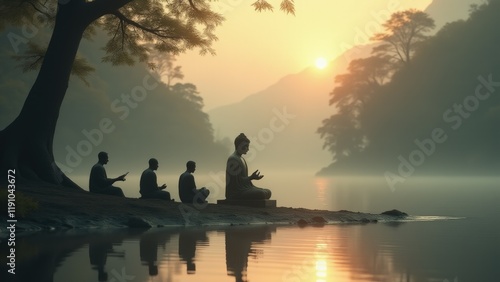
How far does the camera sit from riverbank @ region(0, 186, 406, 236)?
20906 millimetres

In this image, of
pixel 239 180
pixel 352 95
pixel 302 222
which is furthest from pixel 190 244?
pixel 352 95

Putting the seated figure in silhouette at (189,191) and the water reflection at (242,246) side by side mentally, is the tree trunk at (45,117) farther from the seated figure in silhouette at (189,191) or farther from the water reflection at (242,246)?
the water reflection at (242,246)

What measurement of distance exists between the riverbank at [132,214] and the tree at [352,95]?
7277 cm

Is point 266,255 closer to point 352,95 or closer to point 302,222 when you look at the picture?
point 302,222

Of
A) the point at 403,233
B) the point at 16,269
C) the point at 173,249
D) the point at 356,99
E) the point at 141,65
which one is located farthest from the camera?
the point at 141,65

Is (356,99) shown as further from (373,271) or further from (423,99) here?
(373,271)

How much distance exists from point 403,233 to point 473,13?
80927mm

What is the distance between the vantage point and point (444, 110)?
298ft

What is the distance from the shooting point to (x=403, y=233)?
21047mm

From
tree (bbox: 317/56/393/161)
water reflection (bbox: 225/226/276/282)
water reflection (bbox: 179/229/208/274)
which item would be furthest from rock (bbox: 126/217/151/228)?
tree (bbox: 317/56/393/161)

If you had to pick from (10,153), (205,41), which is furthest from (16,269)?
(205,41)

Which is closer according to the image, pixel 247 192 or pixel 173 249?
pixel 173 249

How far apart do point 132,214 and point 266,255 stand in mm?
8184

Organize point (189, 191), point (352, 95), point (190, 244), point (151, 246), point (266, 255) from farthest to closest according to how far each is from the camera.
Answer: point (352, 95) < point (189, 191) < point (190, 244) < point (151, 246) < point (266, 255)
